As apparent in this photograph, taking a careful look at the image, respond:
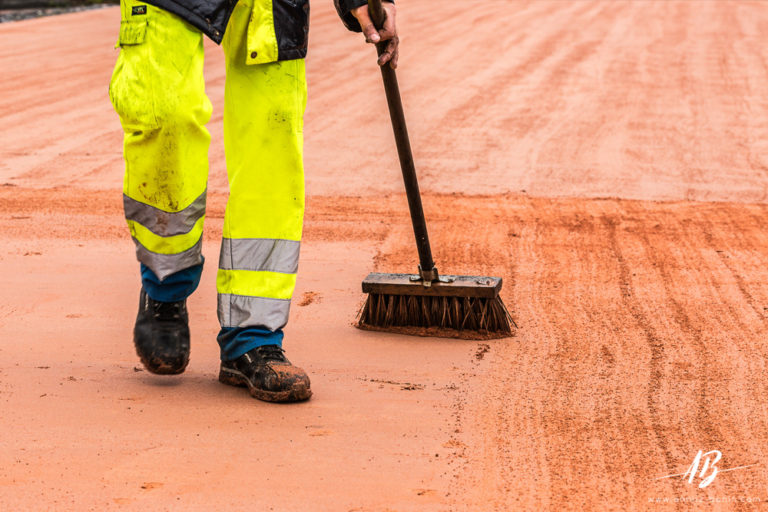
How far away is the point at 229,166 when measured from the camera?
9.10 ft

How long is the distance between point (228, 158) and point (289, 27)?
390 millimetres

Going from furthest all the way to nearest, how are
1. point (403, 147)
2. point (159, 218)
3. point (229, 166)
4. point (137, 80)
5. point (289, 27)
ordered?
point (403, 147)
point (229, 166)
point (289, 27)
point (159, 218)
point (137, 80)

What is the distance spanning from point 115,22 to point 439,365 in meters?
12.8

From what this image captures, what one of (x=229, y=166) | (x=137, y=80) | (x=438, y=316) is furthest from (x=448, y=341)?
(x=137, y=80)

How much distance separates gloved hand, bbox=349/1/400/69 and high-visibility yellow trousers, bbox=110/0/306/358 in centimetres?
21

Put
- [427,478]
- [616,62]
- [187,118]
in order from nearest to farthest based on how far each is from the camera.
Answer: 1. [427,478]
2. [187,118]
3. [616,62]

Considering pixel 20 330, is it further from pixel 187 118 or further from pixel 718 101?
pixel 718 101

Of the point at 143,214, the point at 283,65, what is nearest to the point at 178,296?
the point at 143,214

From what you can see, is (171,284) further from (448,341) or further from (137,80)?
(448,341)

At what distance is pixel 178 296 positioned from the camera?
2.71 metres

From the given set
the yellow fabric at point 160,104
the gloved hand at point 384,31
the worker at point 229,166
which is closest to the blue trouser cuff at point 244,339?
the worker at point 229,166

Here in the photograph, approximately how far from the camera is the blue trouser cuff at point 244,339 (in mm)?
2734

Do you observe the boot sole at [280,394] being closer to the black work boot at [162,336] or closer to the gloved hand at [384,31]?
the black work boot at [162,336]

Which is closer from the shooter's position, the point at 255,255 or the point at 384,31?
the point at 255,255
